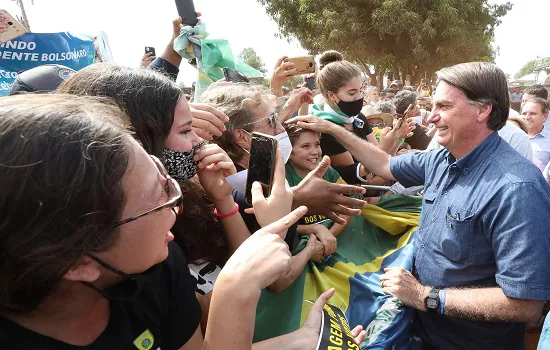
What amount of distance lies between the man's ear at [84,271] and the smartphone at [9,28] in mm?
3587

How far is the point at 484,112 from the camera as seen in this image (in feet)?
6.31

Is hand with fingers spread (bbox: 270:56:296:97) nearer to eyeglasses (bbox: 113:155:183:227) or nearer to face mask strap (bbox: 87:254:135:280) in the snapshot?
eyeglasses (bbox: 113:155:183:227)

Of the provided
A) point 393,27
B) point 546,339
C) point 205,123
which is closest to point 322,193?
point 205,123

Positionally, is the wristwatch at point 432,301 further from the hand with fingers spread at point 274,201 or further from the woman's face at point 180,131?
the woman's face at point 180,131

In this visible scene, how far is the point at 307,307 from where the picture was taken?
184cm

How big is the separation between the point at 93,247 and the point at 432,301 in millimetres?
1666

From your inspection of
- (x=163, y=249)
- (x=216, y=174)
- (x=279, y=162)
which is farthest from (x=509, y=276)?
(x=163, y=249)

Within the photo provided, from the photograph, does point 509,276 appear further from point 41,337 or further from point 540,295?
point 41,337

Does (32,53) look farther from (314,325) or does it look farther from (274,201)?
(314,325)

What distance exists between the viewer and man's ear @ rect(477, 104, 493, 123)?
1.92 m

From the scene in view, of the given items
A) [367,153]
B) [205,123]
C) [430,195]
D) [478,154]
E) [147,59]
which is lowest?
[430,195]

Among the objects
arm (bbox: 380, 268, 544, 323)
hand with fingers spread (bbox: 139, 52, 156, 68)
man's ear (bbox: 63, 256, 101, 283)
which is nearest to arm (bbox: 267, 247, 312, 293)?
arm (bbox: 380, 268, 544, 323)

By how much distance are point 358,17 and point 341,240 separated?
1965 centimetres

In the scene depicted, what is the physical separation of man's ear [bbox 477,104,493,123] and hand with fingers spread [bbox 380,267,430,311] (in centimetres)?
96
